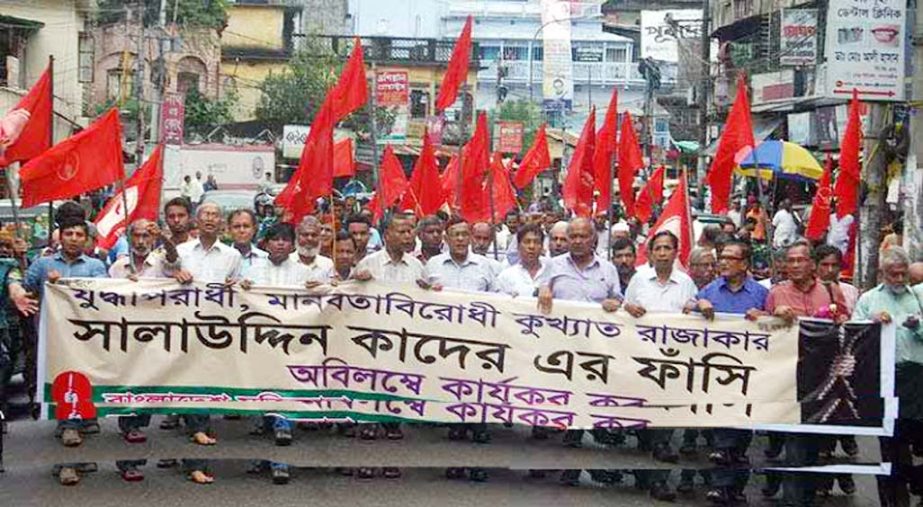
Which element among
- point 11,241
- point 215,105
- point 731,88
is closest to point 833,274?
point 11,241

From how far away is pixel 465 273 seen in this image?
982 centimetres

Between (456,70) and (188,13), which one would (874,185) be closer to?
(456,70)

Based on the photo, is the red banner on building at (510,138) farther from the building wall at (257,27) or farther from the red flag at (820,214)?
the red flag at (820,214)

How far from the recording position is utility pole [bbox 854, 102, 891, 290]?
17.7 meters

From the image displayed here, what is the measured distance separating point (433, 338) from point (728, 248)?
1837mm

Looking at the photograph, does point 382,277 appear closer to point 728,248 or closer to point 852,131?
point 728,248

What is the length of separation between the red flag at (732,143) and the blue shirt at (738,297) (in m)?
4.11

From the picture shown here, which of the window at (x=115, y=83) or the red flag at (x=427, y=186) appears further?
the window at (x=115, y=83)

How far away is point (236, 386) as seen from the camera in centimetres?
872

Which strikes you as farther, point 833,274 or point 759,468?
point 833,274

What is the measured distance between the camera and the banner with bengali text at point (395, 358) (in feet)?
28.1

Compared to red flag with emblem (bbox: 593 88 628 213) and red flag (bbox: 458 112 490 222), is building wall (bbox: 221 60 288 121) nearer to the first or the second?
red flag (bbox: 458 112 490 222)

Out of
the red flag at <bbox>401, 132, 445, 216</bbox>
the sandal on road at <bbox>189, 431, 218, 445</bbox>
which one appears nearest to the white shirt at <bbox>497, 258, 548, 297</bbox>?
the sandal on road at <bbox>189, 431, 218, 445</bbox>

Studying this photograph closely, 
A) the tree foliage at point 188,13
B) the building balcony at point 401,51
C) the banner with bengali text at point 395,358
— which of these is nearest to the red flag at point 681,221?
the banner with bengali text at point 395,358
